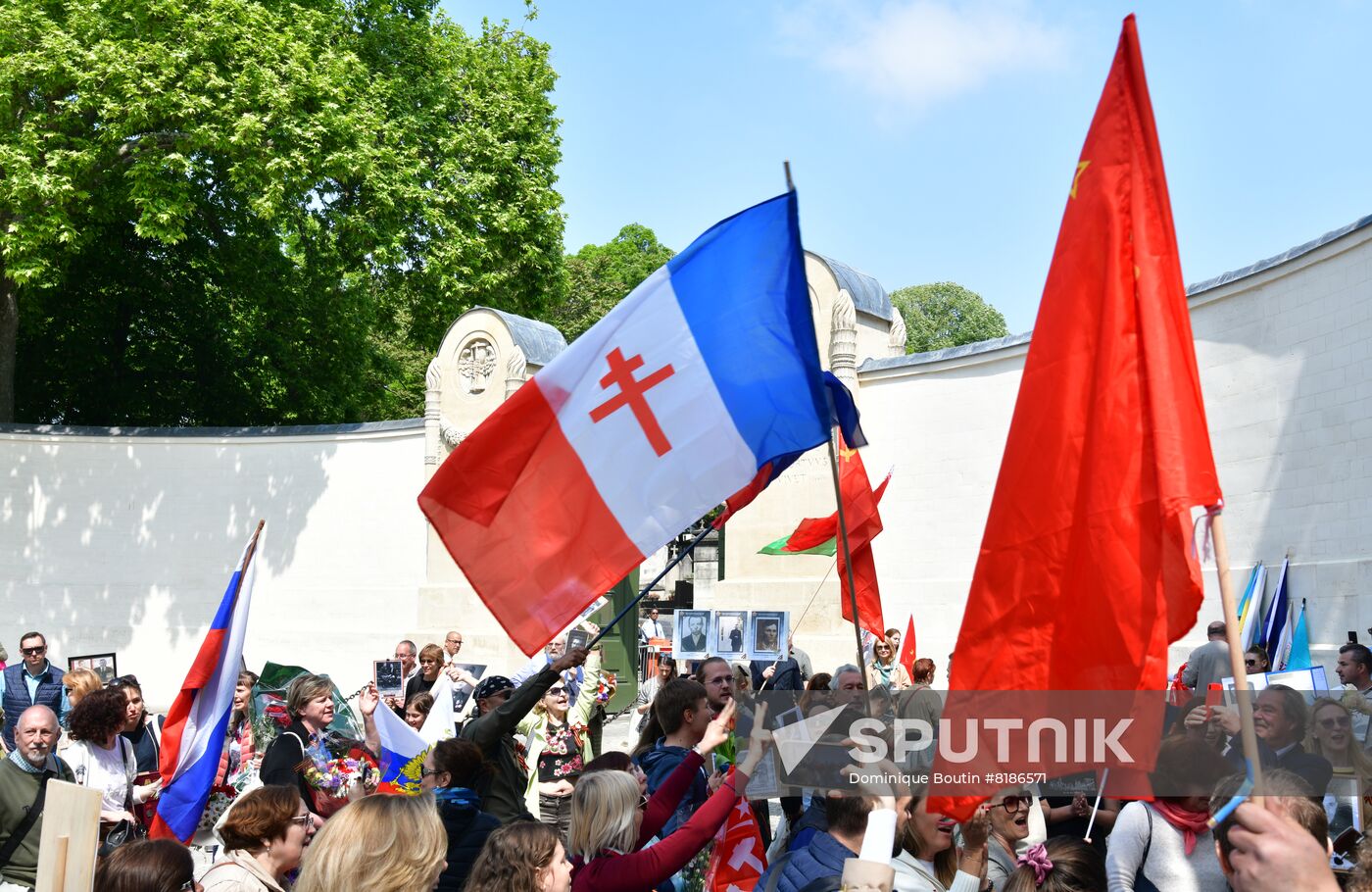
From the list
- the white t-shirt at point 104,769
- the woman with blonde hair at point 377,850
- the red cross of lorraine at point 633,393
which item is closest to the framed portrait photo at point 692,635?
the white t-shirt at point 104,769

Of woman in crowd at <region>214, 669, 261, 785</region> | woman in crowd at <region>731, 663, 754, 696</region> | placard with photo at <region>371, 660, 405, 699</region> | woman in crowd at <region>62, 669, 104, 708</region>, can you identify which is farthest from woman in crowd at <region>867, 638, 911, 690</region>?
woman in crowd at <region>62, 669, 104, 708</region>

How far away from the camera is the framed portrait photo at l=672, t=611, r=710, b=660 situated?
45.9 ft

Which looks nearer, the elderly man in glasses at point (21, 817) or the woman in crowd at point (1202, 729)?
the elderly man in glasses at point (21, 817)

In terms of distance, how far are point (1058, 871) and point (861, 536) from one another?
20.3 ft

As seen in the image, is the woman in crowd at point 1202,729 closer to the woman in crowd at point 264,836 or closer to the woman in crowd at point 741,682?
the woman in crowd at point 741,682

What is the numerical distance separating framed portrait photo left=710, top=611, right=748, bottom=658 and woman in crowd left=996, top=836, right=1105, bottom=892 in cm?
990

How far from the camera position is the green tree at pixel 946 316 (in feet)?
174

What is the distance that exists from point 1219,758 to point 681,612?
10071mm

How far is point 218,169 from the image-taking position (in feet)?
74.1

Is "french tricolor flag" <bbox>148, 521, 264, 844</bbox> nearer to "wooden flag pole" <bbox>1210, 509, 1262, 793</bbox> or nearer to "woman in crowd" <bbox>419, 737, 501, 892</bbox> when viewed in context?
"woman in crowd" <bbox>419, 737, 501, 892</bbox>

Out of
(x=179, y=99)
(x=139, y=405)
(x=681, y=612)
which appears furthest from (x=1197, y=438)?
(x=139, y=405)

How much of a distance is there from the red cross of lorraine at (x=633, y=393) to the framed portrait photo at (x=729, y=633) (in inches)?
324

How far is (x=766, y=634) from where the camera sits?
13.8 meters

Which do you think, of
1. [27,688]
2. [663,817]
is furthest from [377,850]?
[27,688]
